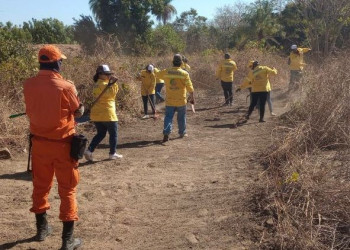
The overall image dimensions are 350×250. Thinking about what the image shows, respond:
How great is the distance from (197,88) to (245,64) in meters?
2.54

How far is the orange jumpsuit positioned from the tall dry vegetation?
6.12 feet

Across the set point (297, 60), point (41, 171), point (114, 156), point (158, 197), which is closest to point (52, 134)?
point (41, 171)

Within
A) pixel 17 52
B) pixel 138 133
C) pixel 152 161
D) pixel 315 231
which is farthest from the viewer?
pixel 17 52

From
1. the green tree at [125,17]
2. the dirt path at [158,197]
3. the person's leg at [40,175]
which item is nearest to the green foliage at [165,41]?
the green tree at [125,17]

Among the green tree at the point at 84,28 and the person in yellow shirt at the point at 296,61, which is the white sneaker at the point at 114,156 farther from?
the green tree at the point at 84,28

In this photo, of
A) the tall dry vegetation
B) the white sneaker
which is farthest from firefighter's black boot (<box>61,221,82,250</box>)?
the white sneaker

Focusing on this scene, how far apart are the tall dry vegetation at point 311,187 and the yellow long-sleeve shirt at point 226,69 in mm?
5816

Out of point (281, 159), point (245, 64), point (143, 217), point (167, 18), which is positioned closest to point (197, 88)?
point (245, 64)

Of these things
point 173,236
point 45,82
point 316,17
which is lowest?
point 173,236

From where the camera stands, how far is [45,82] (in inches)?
149

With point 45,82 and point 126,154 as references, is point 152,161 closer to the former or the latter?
point 126,154

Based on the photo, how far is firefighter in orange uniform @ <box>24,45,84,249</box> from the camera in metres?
3.79

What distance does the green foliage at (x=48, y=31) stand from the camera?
3522cm

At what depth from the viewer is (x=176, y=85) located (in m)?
8.45
